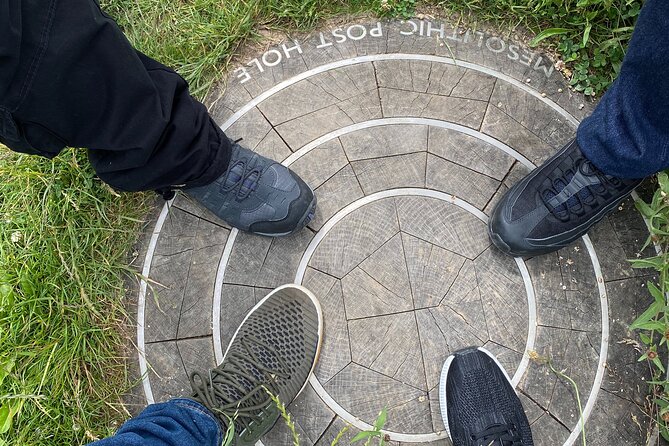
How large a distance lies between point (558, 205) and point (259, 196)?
1.23 meters

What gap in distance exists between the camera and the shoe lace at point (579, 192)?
2.08m

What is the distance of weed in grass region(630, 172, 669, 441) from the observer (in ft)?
6.36

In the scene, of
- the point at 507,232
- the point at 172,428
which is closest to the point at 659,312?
the point at 507,232

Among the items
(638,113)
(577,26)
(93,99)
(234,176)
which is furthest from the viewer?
(577,26)

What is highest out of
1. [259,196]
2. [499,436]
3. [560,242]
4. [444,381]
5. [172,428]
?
[259,196]

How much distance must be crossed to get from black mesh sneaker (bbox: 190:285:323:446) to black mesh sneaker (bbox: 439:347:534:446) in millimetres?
564

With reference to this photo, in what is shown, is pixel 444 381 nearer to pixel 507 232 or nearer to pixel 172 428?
pixel 507 232

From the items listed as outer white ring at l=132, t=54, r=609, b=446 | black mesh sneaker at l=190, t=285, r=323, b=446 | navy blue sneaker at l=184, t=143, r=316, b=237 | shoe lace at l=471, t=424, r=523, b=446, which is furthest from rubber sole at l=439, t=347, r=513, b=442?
navy blue sneaker at l=184, t=143, r=316, b=237

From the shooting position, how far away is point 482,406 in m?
2.09

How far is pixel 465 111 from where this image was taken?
7.68ft

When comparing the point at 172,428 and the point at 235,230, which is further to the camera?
the point at 235,230

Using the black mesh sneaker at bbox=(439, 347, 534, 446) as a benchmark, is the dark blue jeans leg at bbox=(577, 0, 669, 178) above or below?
above

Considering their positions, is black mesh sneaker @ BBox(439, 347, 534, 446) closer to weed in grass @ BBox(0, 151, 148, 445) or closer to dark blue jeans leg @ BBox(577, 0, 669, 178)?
dark blue jeans leg @ BBox(577, 0, 669, 178)

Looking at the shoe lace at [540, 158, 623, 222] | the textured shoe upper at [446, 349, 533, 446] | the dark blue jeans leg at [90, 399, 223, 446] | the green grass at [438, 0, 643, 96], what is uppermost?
the green grass at [438, 0, 643, 96]
